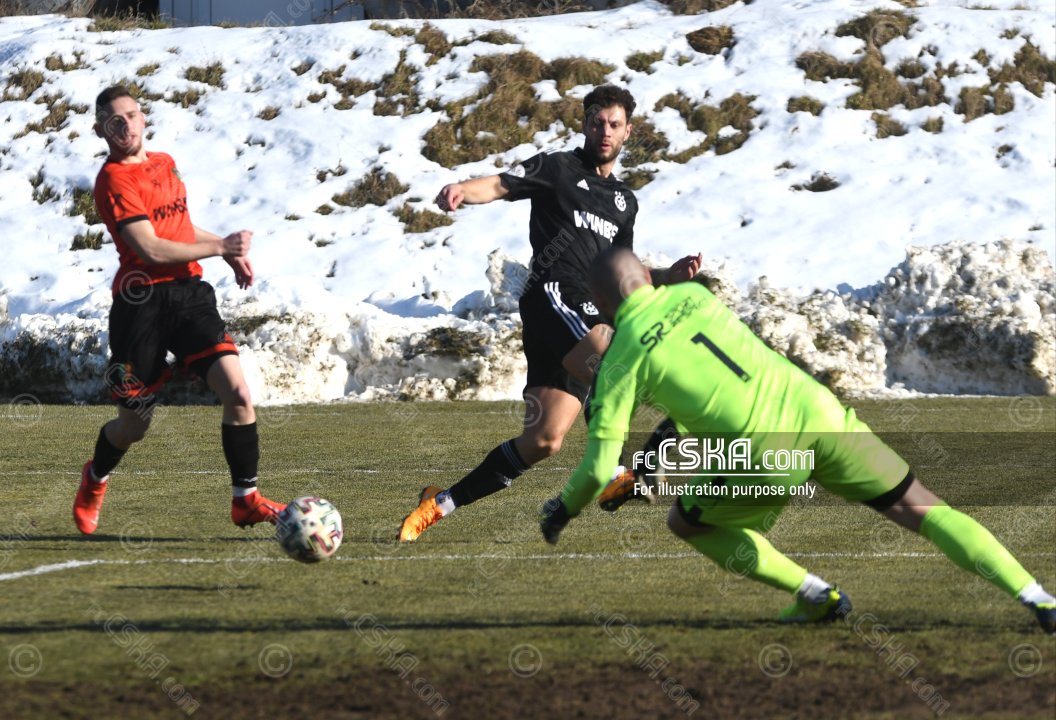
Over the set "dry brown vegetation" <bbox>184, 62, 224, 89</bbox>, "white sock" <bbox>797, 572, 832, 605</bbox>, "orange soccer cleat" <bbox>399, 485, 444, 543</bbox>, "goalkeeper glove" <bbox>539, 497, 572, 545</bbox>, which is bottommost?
"dry brown vegetation" <bbox>184, 62, 224, 89</bbox>

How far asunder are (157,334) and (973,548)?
4.08 meters

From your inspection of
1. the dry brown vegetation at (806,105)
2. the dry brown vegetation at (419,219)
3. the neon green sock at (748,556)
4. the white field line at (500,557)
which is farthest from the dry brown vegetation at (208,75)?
the neon green sock at (748,556)

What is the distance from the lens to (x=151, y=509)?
8.96 metres

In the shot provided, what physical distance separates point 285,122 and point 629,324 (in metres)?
20.0

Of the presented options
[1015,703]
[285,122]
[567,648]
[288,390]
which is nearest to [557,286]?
[567,648]

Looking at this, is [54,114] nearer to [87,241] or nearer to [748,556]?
[87,241]

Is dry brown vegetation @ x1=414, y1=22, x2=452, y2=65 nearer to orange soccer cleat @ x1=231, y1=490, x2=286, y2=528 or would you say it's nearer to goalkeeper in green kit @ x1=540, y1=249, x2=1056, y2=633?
orange soccer cleat @ x1=231, y1=490, x2=286, y2=528

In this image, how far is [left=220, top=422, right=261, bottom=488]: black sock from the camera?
750 cm

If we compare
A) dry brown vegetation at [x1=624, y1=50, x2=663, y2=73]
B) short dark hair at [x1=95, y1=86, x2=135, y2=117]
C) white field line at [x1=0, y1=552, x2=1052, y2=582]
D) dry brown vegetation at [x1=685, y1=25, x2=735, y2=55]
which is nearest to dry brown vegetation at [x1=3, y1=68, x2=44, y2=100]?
dry brown vegetation at [x1=624, y1=50, x2=663, y2=73]

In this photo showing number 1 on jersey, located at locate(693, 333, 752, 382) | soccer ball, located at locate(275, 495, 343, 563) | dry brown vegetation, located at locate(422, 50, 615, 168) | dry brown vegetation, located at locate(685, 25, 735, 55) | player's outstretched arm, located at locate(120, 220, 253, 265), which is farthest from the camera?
dry brown vegetation, located at locate(685, 25, 735, 55)

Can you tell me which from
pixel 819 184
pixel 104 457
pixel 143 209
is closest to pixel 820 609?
pixel 143 209

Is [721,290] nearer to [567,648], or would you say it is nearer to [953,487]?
[953,487]

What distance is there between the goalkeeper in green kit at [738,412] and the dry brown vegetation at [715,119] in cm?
1834

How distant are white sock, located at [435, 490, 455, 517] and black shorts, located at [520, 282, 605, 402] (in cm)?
72
